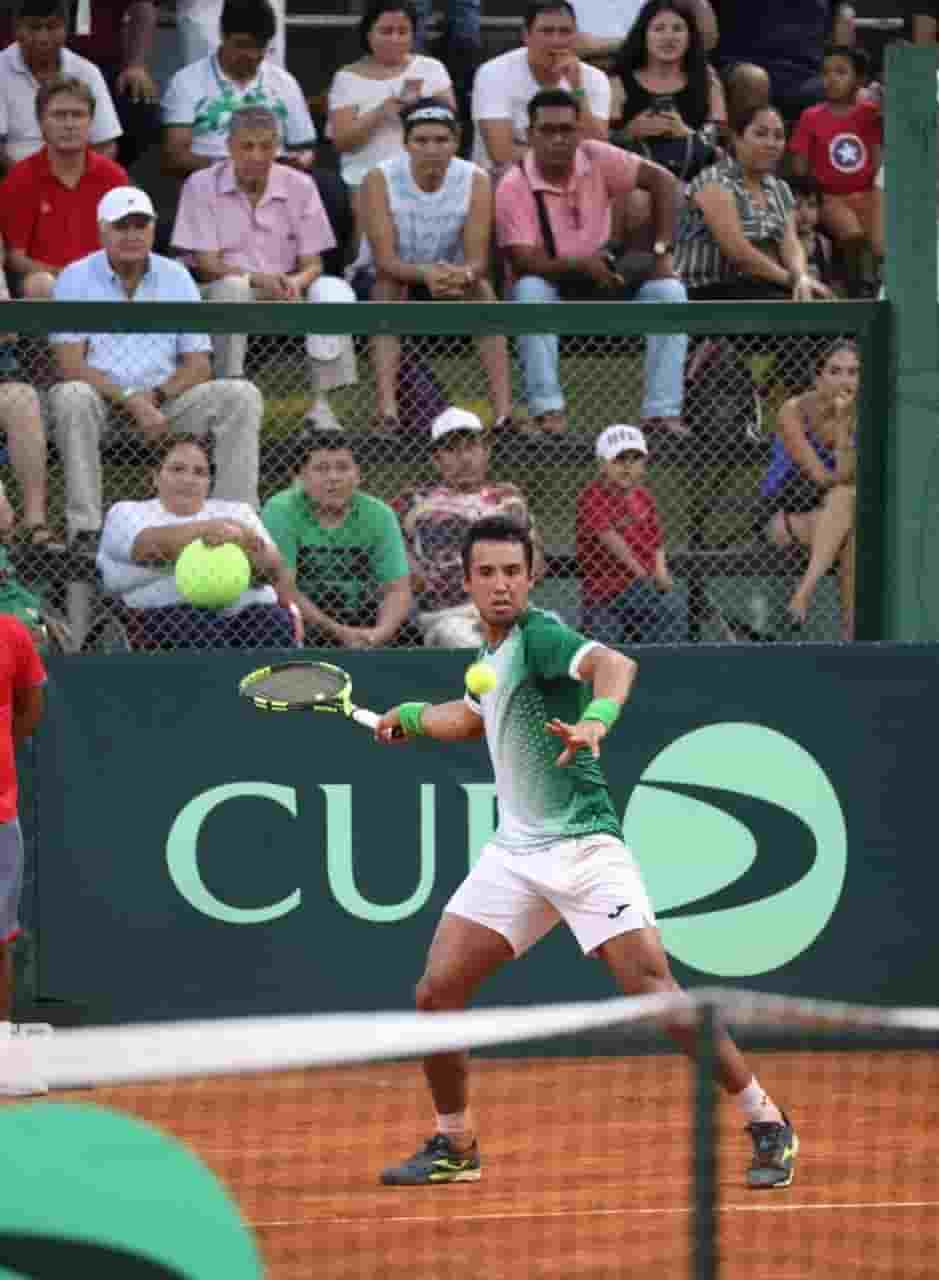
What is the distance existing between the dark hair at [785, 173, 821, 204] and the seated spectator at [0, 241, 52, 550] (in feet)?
18.7

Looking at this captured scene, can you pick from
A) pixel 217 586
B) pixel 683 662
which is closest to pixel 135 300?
pixel 217 586

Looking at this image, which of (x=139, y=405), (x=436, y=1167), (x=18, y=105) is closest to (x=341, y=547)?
(x=139, y=405)

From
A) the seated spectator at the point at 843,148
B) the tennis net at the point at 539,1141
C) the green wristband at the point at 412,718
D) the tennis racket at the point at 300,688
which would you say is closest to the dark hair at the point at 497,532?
the green wristband at the point at 412,718

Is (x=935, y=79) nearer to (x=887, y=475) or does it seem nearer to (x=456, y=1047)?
(x=887, y=475)

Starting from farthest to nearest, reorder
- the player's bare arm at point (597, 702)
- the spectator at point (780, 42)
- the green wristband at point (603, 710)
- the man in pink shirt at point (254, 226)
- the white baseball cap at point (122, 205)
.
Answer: the spectator at point (780, 42)
the man in pink shirt at point (254, 226)
the white baseball cap at point (122, 205)
the green wristband at point (603, 710)
the player's bare arm at point (597, 702)

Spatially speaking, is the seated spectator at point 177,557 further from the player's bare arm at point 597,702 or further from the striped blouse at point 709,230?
the striped blouse at point 709,230

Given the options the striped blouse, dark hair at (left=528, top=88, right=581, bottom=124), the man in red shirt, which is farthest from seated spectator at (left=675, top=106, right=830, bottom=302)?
the man in red shirt

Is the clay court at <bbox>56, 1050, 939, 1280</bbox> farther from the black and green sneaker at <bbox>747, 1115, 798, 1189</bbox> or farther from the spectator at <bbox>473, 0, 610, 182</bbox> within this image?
the spectator at <bbox>473, 0, 610, 182</bbox>

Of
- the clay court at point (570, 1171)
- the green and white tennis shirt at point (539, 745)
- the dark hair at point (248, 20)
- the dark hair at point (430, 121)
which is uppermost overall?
the dark hair at point (248, 20)

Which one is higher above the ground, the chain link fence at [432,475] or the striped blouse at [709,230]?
the striped blouse at [709,230]

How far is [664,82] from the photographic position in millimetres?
13742

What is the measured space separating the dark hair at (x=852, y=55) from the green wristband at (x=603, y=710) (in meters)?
7.77

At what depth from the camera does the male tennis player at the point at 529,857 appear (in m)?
7.99

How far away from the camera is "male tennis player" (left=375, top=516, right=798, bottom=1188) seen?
7988mm
